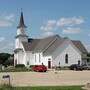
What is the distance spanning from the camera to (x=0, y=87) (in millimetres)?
21578

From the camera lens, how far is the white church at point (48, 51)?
81.9 meters

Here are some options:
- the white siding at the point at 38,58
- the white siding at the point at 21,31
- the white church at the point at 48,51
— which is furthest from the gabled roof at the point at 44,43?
the white siding at the point at 21,31

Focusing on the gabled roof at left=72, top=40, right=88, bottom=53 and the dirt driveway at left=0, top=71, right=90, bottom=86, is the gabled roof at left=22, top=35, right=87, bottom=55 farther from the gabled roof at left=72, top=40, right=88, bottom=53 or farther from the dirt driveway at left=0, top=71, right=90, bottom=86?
the dirt driveway at left=0, top=71, right=90, bottom=86

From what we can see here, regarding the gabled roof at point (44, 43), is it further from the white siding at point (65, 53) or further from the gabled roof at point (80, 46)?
the gabled roof at point (80, 46)

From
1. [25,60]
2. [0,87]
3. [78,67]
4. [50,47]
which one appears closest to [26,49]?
[25,60]

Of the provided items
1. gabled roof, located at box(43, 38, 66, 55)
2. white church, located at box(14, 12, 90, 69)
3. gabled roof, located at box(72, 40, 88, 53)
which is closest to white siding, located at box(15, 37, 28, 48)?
white church, located at box(14, 12, 90, 69)

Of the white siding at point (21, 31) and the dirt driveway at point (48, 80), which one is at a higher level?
the white siding at point (21, 31)

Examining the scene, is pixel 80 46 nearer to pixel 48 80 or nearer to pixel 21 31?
pixel 21 31

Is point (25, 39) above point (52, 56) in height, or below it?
above

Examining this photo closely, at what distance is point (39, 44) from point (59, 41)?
35.0 feet

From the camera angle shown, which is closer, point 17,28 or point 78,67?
point 78,67

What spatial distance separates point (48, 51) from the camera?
8412 cm

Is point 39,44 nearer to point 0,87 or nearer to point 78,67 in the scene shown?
point 78,67

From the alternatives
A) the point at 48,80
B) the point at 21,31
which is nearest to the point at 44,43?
the point at 21,31
